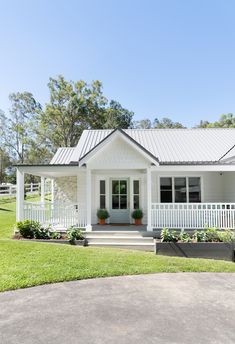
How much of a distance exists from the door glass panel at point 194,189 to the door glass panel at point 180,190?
31cm

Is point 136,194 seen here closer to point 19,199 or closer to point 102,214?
point 102,214

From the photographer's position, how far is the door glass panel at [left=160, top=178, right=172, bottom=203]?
1384 cm

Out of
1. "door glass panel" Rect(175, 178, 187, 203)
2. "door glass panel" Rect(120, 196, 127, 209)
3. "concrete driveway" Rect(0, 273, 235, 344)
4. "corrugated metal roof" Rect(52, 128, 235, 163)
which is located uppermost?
"corrugated metal roof" Rect(52, 128, 235, 163)

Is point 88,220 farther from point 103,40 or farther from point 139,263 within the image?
point 103,40

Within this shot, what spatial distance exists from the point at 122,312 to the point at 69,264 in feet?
10.3

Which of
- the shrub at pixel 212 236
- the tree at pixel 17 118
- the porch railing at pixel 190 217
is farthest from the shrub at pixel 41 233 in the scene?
the tree at pixel 17 118

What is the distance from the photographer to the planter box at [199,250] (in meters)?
9.27

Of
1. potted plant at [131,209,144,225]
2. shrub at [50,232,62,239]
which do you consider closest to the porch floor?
potted plant at [131,209,144,225]

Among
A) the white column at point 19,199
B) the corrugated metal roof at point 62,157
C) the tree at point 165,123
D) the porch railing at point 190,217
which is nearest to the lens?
the porch railing at point 190,217

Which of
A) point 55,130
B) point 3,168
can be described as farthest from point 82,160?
point 3,168

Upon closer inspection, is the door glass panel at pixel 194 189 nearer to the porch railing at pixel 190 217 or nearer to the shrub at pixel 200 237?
the porch railing at pixel 190 217

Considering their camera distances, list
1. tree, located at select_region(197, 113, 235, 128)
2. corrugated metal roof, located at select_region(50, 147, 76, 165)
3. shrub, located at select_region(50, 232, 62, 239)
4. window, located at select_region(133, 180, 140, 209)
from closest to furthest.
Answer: shrub, located at select_region(50, 232, 62, 239)
window, located at select_region(133, 180, 140, 209)
corrugated metal roof, located at select_region(50, 147, 76, 165)
tree, located at select_region(197, 113, 235, 128)

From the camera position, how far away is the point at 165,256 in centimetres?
917

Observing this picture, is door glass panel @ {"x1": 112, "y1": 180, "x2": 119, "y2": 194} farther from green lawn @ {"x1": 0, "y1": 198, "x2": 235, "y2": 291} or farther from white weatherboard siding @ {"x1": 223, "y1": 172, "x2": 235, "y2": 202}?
white weatherboard siding @ {"x1": 223, "y1": 172, "x2": 235, "y2": 202}
